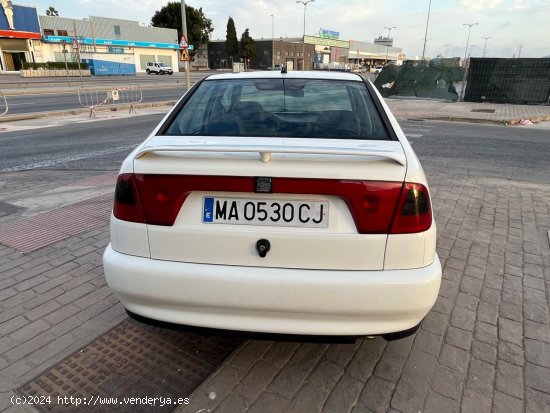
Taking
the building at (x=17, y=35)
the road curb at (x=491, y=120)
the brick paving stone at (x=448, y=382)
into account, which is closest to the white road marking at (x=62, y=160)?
the brick paving stone at (x=448, y=382)

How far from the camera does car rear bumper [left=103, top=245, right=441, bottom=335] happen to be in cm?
191

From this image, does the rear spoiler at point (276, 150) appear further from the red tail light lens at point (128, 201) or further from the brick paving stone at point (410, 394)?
the brick paving stone at point (410, 394)

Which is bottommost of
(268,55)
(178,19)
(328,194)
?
(328,194)

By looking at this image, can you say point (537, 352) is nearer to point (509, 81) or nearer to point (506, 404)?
point (506, 404)

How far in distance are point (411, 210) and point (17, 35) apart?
6491 cm

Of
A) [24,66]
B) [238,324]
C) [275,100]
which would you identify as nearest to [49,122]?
[275,100]

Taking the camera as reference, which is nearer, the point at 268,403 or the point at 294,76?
the point at 268,403

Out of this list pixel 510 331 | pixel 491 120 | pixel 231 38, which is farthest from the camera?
pixel 231 38

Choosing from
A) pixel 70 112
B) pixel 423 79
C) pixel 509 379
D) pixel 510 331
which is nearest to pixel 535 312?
pixel 510 331

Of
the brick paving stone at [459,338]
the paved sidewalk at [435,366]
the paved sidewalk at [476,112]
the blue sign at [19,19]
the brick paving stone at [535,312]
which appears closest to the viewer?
the paved sidewalk at [435,366]

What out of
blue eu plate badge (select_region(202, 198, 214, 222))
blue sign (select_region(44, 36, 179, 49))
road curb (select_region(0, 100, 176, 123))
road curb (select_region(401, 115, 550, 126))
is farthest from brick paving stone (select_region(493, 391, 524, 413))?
blue sign (select_region(44, 36, 179, 49))

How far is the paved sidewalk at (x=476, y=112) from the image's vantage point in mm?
15070

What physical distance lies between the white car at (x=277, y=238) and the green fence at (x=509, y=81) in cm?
2139

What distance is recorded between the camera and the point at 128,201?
209 cm
